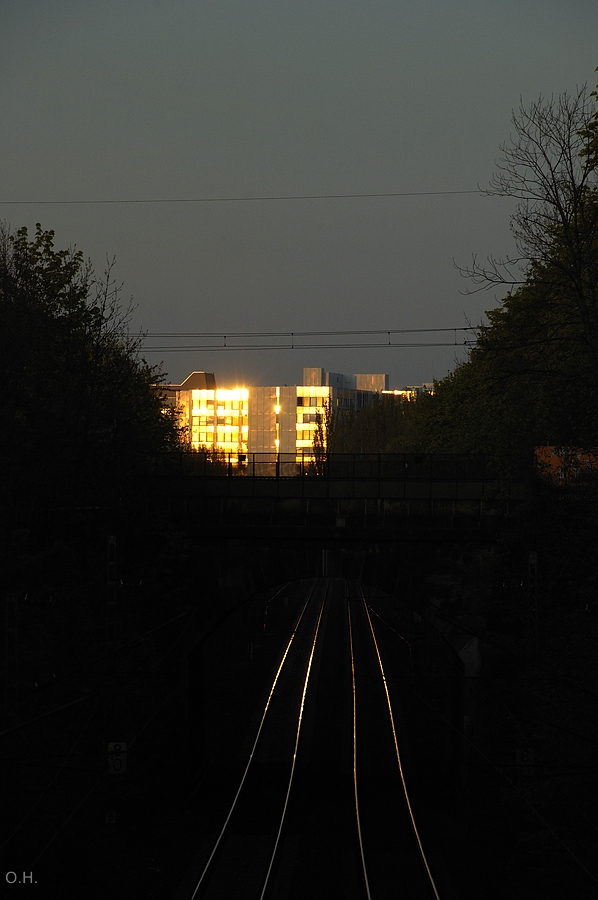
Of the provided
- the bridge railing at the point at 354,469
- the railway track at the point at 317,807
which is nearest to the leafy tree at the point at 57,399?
the bridge railing at the point at 354,469

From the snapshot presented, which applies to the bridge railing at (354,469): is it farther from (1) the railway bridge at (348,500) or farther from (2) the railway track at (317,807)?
(2) the railway track at (317,807)

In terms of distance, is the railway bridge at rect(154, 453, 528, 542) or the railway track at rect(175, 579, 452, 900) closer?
the railway track at rect(175, 579, 452, 900)

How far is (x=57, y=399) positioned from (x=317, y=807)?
1329cm

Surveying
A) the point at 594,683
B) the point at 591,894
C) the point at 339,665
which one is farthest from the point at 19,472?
the point at 339,665

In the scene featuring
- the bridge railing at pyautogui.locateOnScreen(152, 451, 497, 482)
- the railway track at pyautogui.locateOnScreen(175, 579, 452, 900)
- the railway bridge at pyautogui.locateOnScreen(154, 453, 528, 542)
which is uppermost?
the bridge railing at pyautogui.locateOnScreen(152, 451, 497, 482)

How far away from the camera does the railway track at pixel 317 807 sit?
1967cm

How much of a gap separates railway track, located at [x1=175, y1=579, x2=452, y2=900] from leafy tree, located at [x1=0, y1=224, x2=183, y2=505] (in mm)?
9698

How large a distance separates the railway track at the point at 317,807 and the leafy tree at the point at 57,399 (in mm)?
9698

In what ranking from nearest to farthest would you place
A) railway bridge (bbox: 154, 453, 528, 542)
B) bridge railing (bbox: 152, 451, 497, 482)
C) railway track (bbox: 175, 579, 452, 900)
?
railway track (bbox: 175, 579, 452, 900), railway bridge (bbox: 154, 453, 528, 542), bridge railing (bbox: 152, 451, 497, 482)

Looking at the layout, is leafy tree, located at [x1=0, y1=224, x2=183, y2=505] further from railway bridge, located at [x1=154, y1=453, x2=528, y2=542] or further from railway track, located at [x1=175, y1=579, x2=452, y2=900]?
railway track, located at [x1=175, y1=579, x2=452, y2=900]

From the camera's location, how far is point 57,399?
88.8 feet

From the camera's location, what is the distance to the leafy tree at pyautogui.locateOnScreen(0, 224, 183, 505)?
24.7 meters

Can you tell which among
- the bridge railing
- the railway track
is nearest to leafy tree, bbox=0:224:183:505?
the bridge railing

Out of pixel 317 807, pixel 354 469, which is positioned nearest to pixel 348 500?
pixel 354 469
